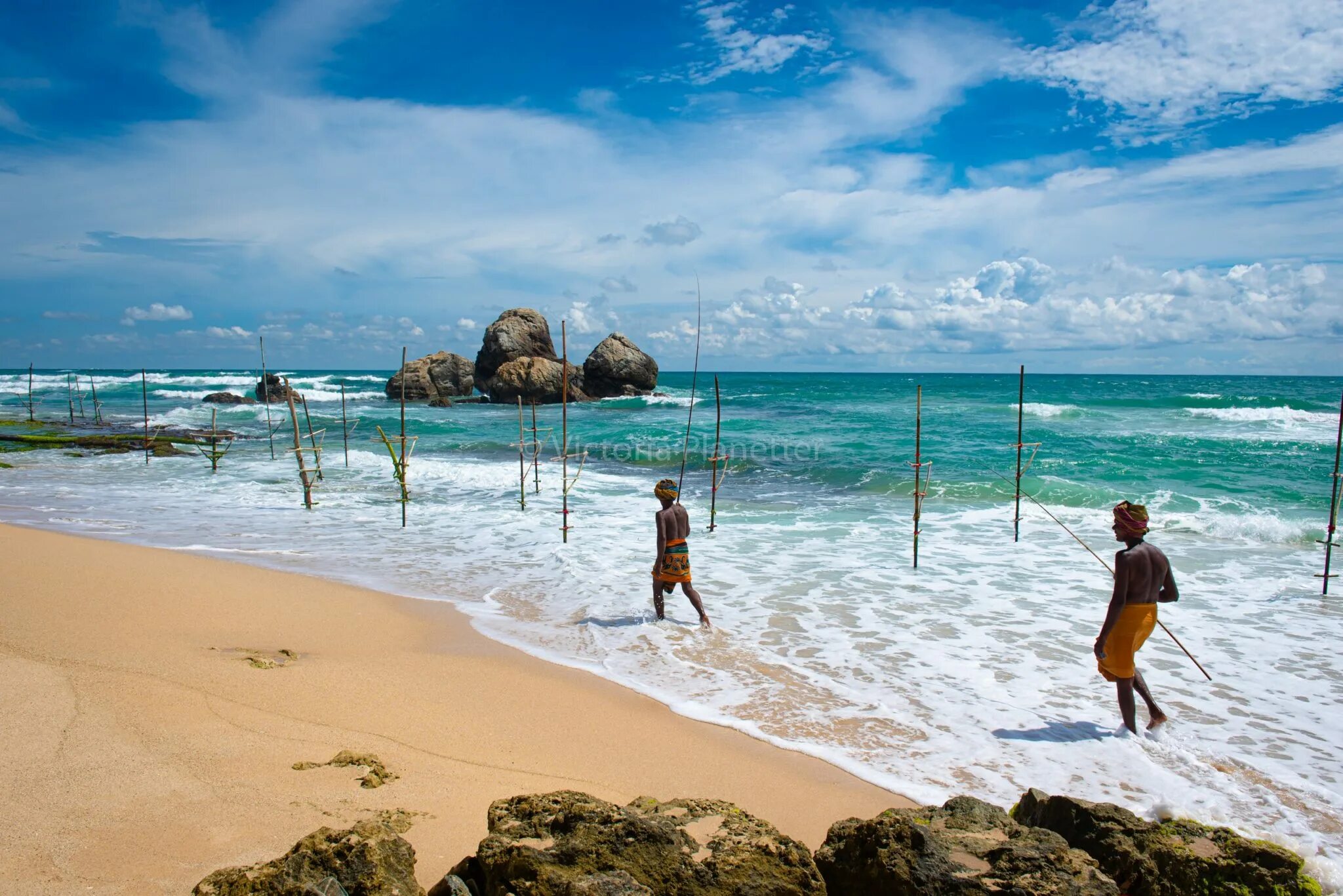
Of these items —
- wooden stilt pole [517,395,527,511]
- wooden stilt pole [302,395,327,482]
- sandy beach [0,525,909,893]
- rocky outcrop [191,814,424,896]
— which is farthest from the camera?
wooden stilt pole [302,395,327,482]

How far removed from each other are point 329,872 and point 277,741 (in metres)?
2.27

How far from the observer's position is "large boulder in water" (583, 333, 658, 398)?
1816 inches

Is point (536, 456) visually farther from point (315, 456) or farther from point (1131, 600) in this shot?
point (1131, 600)

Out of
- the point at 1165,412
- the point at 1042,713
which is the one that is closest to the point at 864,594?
the point at 1042,713

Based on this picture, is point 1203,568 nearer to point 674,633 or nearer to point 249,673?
point 674,633

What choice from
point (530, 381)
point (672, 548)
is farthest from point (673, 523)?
point (530, 381)

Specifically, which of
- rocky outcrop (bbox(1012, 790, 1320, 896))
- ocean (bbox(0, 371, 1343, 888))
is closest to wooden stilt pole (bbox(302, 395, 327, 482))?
ocean (bbox(0, 371, 1343, 888))

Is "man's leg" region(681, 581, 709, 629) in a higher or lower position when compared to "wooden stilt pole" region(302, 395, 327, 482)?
lower

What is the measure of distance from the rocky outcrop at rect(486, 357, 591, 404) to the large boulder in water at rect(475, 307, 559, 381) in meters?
0.92

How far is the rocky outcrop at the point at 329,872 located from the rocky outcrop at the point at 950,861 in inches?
63.8

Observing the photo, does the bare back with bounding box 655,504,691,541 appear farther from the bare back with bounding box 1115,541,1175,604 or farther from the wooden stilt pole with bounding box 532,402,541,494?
the wooden stilt pole with bounding box 532,402,541,494

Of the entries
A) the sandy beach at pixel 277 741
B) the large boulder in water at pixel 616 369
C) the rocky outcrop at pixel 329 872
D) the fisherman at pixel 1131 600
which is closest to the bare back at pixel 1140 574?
the fisherman at pixel 1131 600

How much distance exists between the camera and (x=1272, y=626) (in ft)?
27.1

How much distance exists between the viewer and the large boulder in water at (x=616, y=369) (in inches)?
1816
